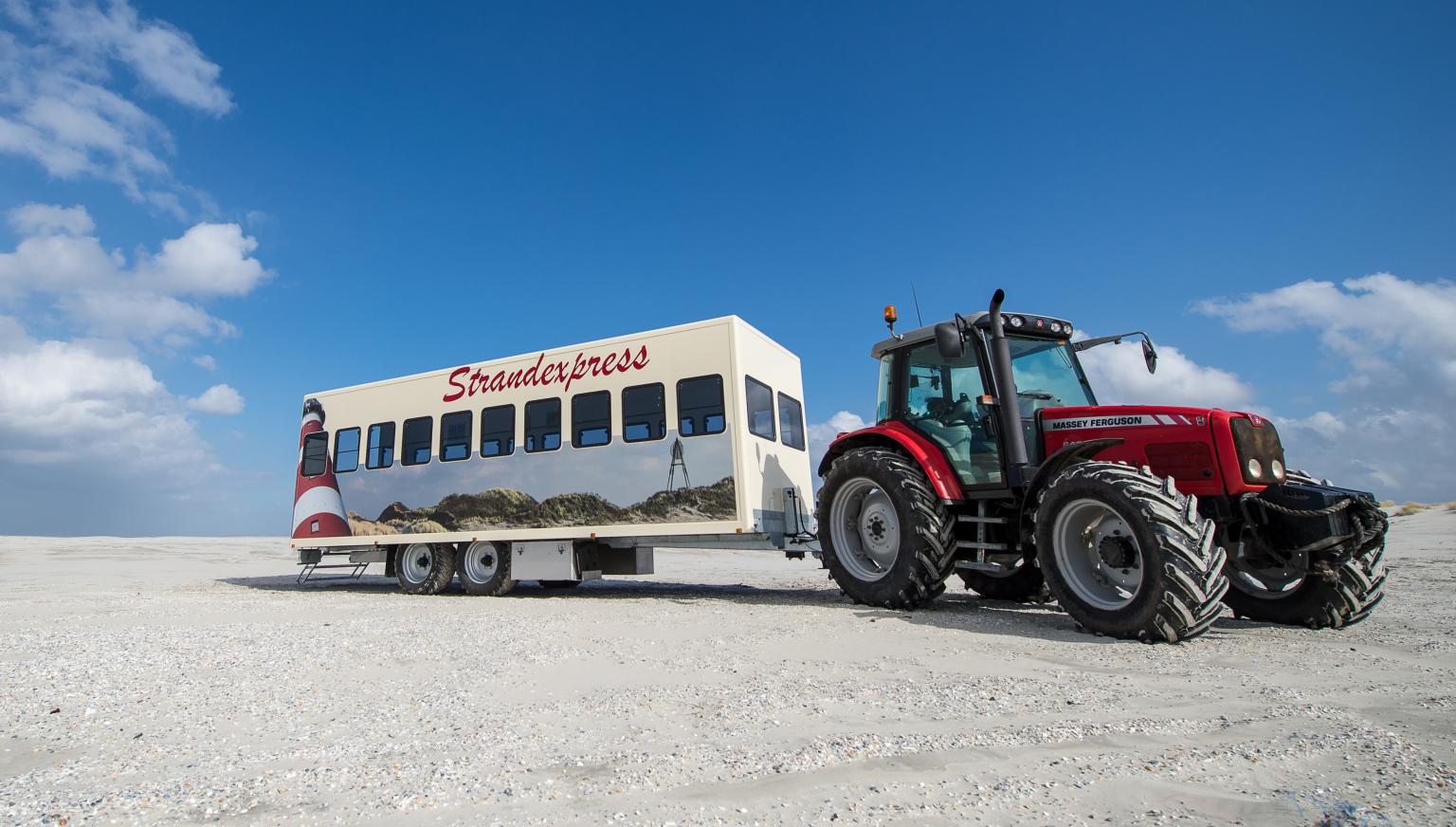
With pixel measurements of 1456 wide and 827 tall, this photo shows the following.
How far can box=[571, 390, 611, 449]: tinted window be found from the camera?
34.7ft

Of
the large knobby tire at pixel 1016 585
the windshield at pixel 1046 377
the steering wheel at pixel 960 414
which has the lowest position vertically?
the large knobby tire at pixel 1016 585

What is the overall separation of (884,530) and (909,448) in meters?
1.02

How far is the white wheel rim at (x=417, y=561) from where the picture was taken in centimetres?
1231

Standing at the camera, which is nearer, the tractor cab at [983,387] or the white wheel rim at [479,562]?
the tractor cab at [983,387]

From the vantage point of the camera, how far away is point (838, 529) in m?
8.84

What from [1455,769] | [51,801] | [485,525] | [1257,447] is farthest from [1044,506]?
[485,525]

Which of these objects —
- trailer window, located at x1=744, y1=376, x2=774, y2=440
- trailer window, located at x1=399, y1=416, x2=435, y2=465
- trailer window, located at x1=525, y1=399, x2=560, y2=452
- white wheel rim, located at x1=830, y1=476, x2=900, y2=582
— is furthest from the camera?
trailer window, located at x1=399, y1=416, x2=435, y2=465

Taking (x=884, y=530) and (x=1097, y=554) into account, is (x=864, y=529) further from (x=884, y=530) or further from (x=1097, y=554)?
(x=1097, y=554)

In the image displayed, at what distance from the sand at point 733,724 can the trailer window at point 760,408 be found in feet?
10.1

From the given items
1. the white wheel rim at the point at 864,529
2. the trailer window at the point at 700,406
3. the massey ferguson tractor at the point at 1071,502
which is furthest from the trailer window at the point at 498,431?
the white wheel rim at the point at 864,529

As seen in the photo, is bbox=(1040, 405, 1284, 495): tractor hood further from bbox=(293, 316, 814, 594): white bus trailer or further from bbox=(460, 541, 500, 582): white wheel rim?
bbox=(460, 541, 500, 582): white wheel rim

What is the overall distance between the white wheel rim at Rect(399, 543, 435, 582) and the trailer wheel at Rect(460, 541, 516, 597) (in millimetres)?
748

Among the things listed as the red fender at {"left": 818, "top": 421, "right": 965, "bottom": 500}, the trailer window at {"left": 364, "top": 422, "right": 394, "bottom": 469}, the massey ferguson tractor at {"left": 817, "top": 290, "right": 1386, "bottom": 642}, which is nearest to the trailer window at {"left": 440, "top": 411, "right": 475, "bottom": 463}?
the trailer window at {"left": 364, "top": 422, "right": 394, "bottom": 469}

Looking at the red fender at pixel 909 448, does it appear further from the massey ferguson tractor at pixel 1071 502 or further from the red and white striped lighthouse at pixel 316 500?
the red and white striped lighthouse at pixel 316 500
